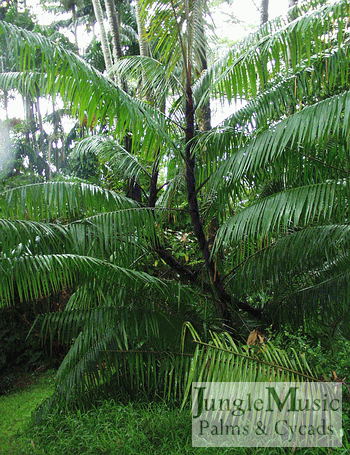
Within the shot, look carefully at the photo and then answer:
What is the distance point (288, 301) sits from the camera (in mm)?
3930

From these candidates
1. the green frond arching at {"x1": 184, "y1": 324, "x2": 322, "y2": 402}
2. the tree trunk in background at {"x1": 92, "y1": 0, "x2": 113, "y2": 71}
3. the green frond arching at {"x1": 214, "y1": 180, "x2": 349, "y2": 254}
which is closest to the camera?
the green frond arching at {"x1": 184, "y1": 324, "x2": 322, "y2": 402}

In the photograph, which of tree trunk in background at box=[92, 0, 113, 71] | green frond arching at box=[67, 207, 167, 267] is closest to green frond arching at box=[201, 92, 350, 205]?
green frond arching at box=[67, 207, 167, 267]

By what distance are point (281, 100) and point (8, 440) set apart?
4.03 meters

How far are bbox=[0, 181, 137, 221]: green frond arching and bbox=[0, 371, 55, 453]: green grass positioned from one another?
6.58 ft

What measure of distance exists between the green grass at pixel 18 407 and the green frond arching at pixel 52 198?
2.01 meters

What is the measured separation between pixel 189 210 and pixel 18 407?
336 centimetres

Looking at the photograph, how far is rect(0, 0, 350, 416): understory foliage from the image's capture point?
270 centimetres

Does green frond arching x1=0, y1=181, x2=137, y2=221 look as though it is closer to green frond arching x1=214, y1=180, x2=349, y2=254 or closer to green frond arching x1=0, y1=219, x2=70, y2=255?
green frond arching x1=0, y1=219, x2=70, y2=255

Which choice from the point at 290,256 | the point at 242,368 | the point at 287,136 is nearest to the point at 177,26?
the point at 287,136

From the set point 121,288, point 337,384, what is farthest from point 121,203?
point 337,384

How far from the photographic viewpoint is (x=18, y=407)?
4.89 meters

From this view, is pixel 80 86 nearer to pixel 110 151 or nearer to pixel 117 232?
pixel 117 232

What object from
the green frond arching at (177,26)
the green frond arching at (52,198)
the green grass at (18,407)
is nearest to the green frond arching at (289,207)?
the green frond arching at (52,198)

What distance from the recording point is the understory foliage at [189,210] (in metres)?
2.70
